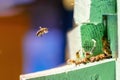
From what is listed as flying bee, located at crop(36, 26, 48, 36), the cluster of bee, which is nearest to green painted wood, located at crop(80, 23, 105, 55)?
the cluster of bee

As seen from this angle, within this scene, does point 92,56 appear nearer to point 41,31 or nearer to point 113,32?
point 113,32

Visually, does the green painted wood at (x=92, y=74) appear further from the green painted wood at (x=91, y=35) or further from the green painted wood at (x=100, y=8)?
the green painted wood at (x=100, y=8)

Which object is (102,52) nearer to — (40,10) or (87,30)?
(87,30)

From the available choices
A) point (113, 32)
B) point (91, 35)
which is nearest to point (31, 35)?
point (91, 35)

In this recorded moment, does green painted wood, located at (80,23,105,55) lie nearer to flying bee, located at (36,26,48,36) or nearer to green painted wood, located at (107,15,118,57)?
green painted wood, located at (107,15,118,57)

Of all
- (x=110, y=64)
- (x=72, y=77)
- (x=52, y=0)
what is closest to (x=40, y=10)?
(x=52, y=0)

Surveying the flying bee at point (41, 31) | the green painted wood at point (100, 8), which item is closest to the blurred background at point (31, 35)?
the flying bee at point (41, 31)
